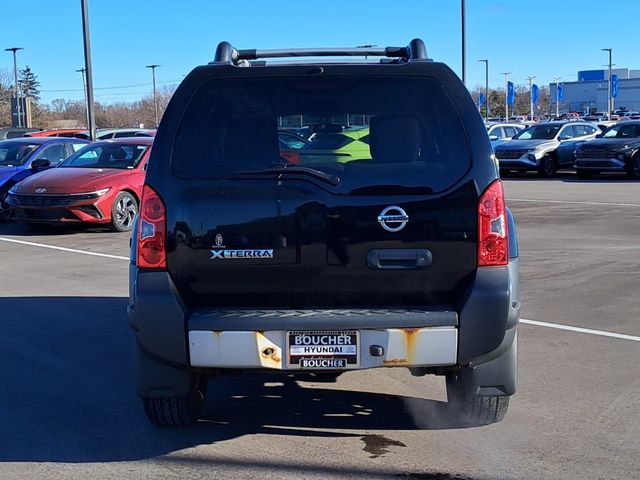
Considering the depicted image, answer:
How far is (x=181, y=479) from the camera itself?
4.36m

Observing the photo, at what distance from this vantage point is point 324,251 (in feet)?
14.2

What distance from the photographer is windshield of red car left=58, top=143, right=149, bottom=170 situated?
15141 mm

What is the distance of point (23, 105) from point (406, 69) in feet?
115

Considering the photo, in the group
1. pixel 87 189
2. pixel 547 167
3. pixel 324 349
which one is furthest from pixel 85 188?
pixel 547 167

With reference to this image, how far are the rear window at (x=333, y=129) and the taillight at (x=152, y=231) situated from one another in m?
0.18

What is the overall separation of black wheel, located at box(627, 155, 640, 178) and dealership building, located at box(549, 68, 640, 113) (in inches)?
3854

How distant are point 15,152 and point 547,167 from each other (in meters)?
16.0

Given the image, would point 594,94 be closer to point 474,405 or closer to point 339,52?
point 339,52

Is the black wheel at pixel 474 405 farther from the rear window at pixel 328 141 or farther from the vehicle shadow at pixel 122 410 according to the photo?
the rear window at pixel 328 141

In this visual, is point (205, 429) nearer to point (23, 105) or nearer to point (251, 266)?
point (251, 266)

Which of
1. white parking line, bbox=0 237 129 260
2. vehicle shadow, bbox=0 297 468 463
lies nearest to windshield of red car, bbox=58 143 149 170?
white parking line, bbox=0 237 129 260

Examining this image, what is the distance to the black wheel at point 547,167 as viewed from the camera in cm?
2664

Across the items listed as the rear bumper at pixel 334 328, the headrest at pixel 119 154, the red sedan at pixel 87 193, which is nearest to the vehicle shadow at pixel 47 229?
the red sedan at pixel 87 193

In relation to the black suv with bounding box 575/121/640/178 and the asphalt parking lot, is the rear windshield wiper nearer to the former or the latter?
the asphalt parking lot
